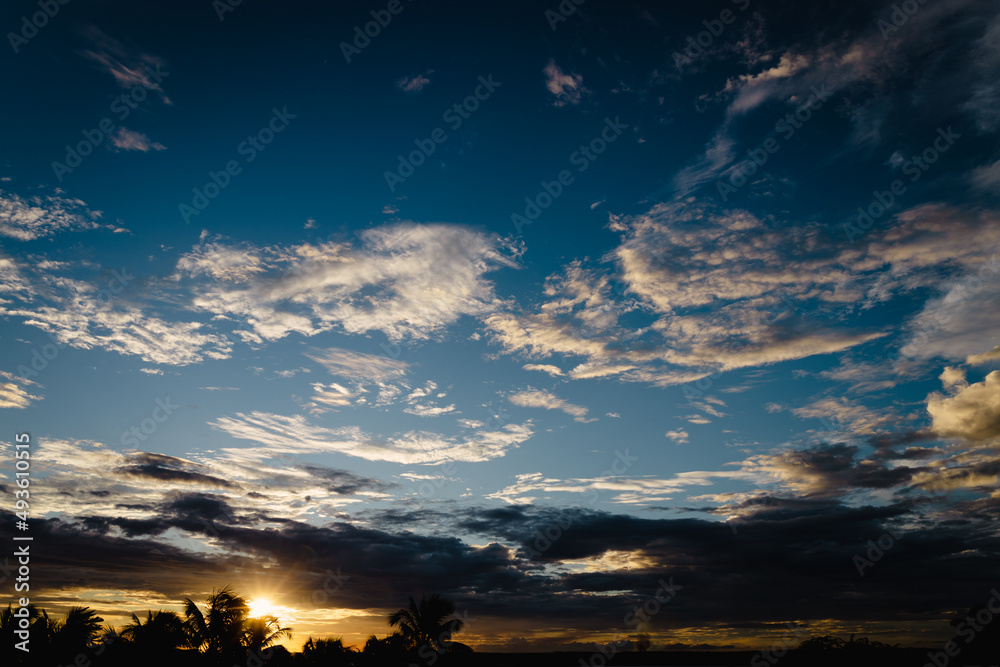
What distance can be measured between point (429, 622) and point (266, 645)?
14152 mm

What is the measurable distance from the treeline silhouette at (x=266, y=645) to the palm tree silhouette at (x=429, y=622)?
8 centimetres

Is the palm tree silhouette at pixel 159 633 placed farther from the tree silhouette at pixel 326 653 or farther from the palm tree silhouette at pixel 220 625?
the tree silhouette at pixel 326 653

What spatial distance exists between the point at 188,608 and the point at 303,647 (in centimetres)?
1089

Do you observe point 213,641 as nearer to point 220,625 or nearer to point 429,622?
point 220,625

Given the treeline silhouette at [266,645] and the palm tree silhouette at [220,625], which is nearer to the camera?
the treeline silhouette at [266,645]

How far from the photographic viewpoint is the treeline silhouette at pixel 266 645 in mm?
31938

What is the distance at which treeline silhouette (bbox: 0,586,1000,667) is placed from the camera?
1257 inches

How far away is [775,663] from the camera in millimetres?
40031

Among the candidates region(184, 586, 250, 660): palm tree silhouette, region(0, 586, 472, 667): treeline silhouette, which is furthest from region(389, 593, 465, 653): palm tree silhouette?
region(184, 586, 250, 660): palm tree silhouette

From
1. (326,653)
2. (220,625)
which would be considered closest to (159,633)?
(220,625)

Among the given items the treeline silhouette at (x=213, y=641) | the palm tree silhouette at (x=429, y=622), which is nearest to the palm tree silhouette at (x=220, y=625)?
the treeline silhouette at (x=213, y=641)

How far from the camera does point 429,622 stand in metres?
51.0

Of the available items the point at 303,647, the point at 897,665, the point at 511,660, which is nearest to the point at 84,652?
the point at 303,647

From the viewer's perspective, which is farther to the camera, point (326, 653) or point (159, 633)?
point (326, 653)
